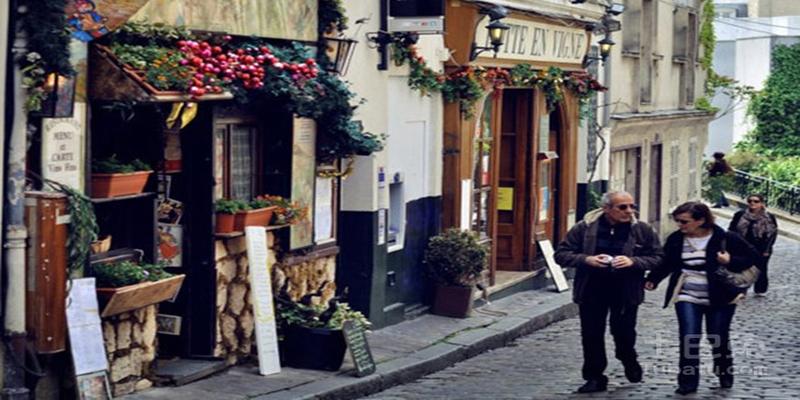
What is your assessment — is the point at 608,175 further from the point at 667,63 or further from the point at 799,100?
the point at 799,100

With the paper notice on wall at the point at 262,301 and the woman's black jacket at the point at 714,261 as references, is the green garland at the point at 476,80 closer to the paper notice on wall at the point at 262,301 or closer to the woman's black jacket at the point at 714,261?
the paper notice on wall at the point at 262,301

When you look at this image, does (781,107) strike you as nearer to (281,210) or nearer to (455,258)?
(455,258)

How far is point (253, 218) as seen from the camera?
42.5 feet

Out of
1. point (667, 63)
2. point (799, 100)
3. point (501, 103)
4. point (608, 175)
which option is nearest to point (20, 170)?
point (501, 103)

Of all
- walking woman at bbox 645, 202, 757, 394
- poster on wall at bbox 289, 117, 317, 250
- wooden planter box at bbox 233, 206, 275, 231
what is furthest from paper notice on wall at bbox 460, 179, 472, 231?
walking woman at bbox 645, 202, 757, 394

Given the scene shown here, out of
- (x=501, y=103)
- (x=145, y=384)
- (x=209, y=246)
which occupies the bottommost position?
(x=145, y=384)

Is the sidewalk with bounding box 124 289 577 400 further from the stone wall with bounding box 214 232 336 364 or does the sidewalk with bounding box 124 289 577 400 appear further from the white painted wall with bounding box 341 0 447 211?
the white painted wall with bounding box 341 0 447 211

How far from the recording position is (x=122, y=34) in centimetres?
1097

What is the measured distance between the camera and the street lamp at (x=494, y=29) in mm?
17203

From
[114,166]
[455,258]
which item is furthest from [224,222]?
[455,258]

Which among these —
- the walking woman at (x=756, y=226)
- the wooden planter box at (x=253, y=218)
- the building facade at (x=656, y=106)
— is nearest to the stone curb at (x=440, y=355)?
the wooden planter box at (x=253, y=218)

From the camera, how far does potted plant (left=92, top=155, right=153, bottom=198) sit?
35.9ft

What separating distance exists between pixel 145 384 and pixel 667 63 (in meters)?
20.1

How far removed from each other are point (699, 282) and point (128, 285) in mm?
4206
